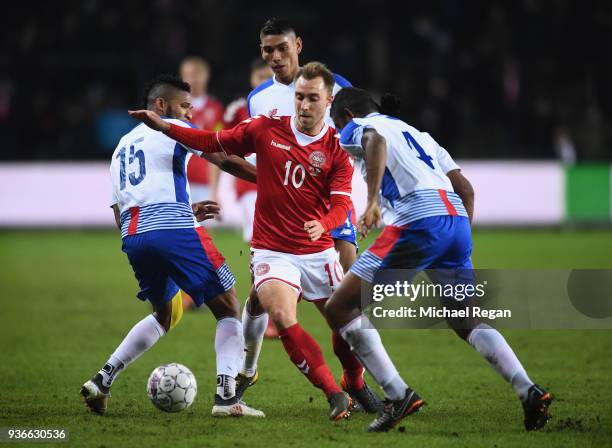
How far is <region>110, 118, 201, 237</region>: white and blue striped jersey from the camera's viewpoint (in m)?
6.52

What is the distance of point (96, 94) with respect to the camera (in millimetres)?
22609

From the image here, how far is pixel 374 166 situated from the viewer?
5699 millimetres

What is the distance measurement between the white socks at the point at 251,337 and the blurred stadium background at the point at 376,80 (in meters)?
13.7

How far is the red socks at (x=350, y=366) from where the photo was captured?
22.0ft

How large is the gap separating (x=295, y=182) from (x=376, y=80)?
16.6m

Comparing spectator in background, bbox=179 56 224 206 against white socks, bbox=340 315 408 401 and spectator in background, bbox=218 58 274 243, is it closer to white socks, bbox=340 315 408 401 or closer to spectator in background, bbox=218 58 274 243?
spectator in background, bbox=218 58 274 243

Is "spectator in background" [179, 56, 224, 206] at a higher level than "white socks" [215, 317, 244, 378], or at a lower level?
higher

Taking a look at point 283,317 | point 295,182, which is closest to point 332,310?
point 283,317

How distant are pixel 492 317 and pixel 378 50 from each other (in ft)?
58.3

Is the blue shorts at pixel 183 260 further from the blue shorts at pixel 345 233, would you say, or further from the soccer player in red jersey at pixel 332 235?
the blue shorts at pixel 345 233

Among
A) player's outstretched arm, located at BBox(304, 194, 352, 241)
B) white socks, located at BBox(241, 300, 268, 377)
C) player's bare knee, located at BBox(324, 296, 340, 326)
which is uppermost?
player's outstretched arm, located at BBox(304, 194, 352, 241)

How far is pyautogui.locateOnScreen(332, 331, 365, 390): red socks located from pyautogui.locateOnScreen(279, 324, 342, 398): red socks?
498 mm

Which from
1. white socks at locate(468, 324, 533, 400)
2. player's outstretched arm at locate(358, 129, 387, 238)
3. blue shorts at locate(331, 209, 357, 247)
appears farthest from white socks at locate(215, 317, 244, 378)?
white socks at locate(468, 324, 533, 400)

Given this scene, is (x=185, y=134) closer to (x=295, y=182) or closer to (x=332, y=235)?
(x=295, y=182)
